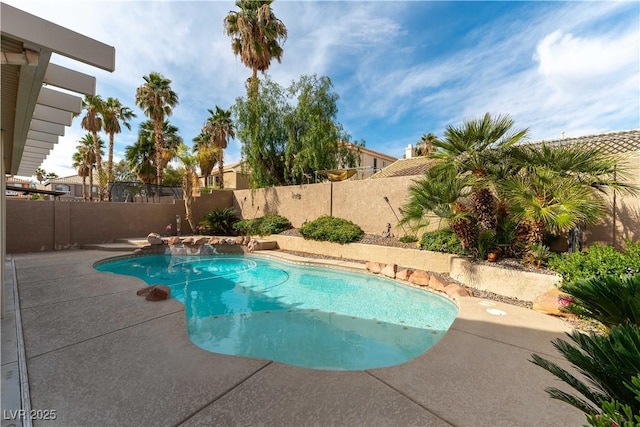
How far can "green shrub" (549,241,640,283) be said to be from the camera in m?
4.43

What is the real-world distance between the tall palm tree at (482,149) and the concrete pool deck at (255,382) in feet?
10.8

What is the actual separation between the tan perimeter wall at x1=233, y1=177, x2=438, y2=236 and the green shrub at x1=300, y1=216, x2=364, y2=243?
25.7 inches

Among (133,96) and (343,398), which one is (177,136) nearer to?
(133,96)

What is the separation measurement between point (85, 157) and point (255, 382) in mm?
35834

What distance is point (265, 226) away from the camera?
14.4 meters

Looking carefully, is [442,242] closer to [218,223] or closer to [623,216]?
[623,216]

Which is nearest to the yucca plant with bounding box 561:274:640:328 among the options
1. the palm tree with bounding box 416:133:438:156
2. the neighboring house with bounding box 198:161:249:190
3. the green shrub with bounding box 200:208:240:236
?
the green shrub with bounding box 200:208:240:236

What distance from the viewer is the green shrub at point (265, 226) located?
14.2 metres

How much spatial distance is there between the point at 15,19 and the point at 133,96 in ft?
72.4

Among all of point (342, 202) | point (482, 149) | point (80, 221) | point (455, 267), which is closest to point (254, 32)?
point (342, 202)

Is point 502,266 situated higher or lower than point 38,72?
lower

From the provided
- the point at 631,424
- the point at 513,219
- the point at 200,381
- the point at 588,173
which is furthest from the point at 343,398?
the point at 588,173

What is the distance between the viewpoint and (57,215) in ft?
38.5

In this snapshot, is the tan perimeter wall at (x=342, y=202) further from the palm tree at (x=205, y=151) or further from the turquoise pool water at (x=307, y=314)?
the palm tree at (x=205, y=151)
